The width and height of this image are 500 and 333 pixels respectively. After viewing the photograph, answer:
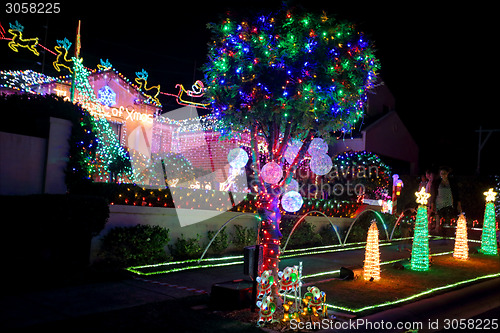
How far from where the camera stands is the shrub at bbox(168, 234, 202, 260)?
1027 centimetres

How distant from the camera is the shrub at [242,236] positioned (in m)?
11.7

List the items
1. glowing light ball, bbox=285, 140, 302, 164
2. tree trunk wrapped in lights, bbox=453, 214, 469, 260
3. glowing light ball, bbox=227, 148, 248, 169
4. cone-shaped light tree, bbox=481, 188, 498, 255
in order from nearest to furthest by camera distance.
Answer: glowing light ball, bbox=285, 140, 302, 164, glowing light ball, bbox=227, 148, 248, 169, tree trunk wrapped in lights, bbox=453, 214, 469, 260, cone-shaped light tree, bbox=481, 188, 498, 255

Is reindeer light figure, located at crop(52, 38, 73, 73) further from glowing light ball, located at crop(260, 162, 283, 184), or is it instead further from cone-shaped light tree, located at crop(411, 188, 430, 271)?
cone-shaped light tree, located at crop(411, 188, 430, 271)

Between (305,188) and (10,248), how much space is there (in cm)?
1240

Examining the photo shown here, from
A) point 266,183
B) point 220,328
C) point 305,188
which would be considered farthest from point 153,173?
point 220,328

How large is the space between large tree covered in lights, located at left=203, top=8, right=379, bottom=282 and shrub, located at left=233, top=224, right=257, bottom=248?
16.1 ft

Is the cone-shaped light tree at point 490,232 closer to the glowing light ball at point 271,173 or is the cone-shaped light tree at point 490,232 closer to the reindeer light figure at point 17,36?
the glowing light ball at point 271,173

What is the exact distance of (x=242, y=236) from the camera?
11.7 m

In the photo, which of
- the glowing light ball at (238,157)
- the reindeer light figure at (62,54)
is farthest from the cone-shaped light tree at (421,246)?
the reindeer light figure at (62,54)

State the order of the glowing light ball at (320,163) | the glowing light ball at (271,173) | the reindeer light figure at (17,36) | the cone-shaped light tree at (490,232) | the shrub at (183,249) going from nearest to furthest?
the glowing light ball at (271,173)
the glowing light ball at (320,163)
the shrub at (183,249)
the cone-shaped light tree at (490,232)
the reindeer light figure at (17,36)

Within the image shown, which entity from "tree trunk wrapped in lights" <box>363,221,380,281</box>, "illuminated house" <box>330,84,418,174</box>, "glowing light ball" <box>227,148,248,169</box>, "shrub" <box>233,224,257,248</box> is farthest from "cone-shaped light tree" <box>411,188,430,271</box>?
"illuminated house" <box>330,84,418,174</box>

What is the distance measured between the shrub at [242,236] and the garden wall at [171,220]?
Result: 141 mm

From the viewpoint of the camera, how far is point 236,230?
11.8 meters

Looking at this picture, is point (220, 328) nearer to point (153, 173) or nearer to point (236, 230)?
point (236, 230)
